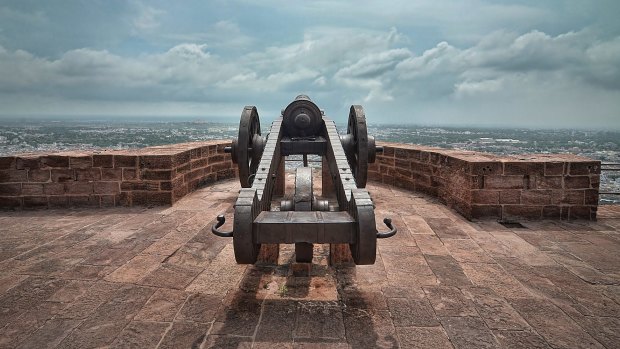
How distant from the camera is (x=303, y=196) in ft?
9.46


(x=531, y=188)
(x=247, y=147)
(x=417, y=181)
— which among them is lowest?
(x=417, y=181)

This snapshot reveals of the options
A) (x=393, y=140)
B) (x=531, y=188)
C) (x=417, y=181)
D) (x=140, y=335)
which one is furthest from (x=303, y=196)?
(x=393, y=140)

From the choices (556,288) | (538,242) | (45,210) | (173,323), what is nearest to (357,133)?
(538,242)

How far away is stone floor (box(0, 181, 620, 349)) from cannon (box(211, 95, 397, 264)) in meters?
0.44

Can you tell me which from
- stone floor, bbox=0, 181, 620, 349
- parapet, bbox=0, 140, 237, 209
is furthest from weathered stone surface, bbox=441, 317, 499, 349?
parapet, bbox=0, 140, 237, 209

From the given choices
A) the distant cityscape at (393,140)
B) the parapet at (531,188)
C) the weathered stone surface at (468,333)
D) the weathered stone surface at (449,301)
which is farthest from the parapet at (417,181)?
the weathered stone surface at (468,333)

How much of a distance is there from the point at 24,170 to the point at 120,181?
134 cm

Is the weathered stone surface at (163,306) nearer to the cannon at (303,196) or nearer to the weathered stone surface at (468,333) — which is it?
the cannon at (303,196)

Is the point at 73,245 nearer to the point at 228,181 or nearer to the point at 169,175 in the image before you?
the point at 169,175

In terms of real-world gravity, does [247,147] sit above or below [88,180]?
above

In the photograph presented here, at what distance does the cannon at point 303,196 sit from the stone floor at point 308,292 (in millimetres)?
441

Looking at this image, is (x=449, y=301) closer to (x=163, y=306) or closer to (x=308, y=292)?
(x=308, y=292)

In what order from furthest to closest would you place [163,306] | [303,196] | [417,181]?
1. [417,181]
2. [303,196]
3. [163,306]

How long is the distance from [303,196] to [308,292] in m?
0.75
